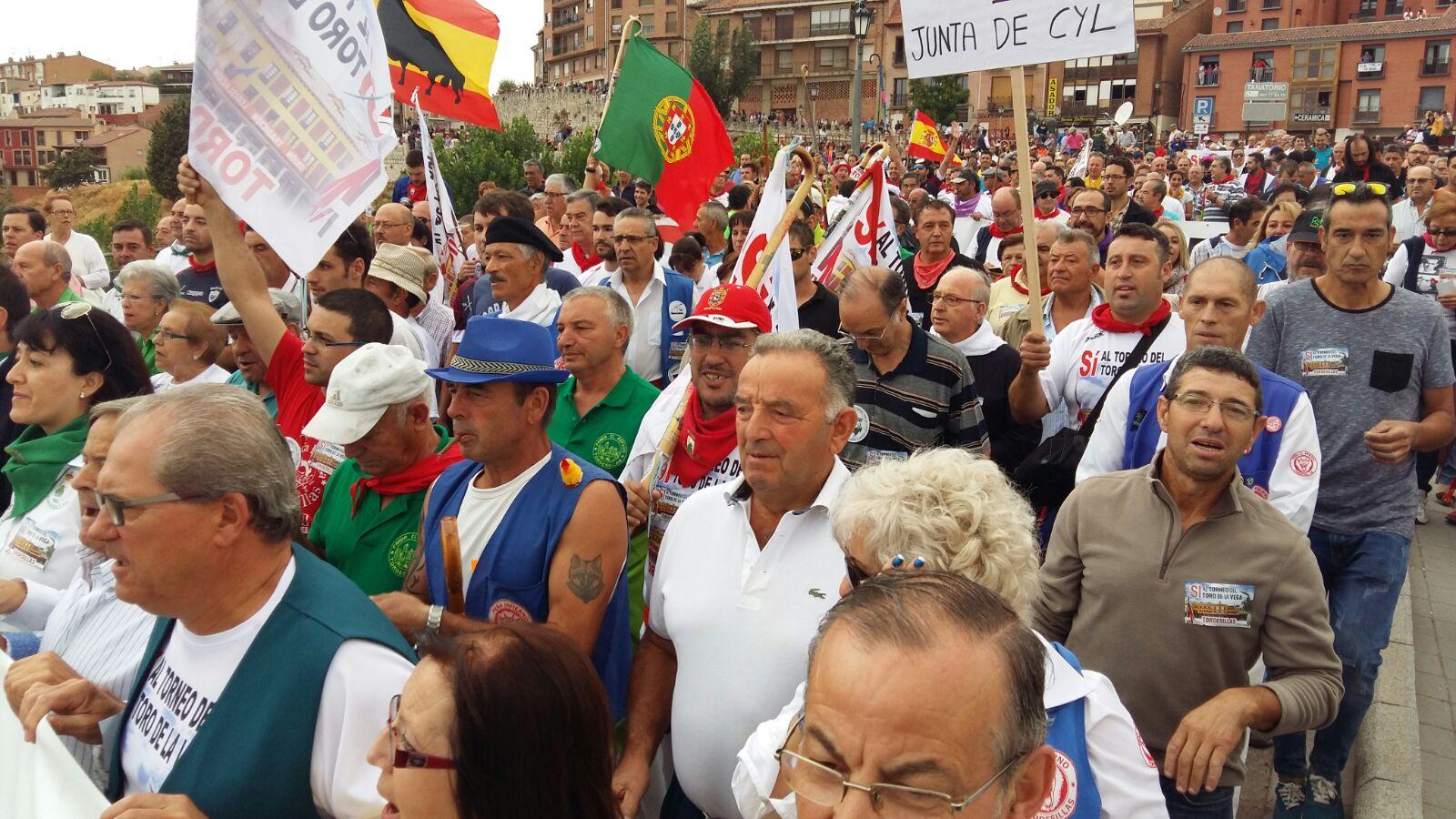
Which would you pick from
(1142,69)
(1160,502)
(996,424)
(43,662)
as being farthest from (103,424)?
(1142,69)

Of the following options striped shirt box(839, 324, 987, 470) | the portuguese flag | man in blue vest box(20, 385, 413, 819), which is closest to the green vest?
man in blue vest box(20, 385, 413, 819)

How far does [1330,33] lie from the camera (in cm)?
7219

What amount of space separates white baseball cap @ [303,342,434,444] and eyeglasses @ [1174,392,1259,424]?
7.69 ft

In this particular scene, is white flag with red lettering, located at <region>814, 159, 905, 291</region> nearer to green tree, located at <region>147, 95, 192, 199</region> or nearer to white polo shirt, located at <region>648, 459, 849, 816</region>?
white polo shirt, located at <region>648, 459, 849, 816</region>

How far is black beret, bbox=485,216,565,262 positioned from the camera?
5.77 metres

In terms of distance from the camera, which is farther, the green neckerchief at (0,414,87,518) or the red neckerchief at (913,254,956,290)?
the red neckerchief at (913,254,956,290)

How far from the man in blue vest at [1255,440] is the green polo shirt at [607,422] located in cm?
173

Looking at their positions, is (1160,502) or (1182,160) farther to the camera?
(1182,160)

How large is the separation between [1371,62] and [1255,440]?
274 ft

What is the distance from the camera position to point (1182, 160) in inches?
891

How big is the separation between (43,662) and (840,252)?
14.2ft

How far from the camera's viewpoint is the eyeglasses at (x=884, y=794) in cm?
140

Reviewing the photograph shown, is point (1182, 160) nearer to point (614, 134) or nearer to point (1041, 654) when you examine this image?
point (614, 134)

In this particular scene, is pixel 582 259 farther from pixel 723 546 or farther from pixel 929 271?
pixel 723 546
